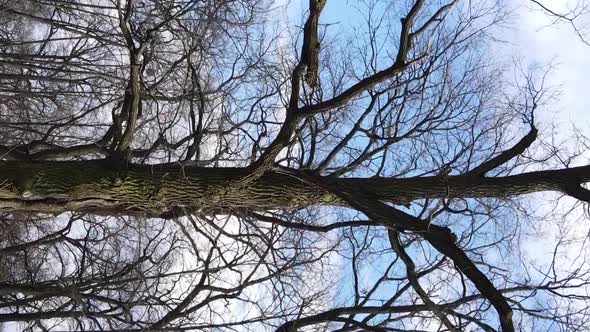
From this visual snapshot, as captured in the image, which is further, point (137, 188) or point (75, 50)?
point (75, 50)

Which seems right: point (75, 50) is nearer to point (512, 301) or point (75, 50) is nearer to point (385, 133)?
point (385, 133)

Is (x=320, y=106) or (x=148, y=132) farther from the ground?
(x=148, y=132)

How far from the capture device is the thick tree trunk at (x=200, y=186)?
4988 millimetres

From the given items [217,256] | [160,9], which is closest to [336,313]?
[217,256]

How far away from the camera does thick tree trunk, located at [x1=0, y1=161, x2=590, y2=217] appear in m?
4.99

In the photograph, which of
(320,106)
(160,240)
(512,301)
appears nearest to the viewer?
(320,106)

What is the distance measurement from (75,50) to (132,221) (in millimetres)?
3358

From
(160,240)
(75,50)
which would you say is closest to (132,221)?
(160,240)

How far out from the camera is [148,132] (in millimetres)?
9281

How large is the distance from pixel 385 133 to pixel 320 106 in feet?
14.9

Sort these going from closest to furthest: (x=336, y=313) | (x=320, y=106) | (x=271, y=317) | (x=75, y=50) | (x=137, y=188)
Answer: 1. (x=320, y=106)
2. (x=137, y=188)
3. (x=336, y=313)
4. (x=271, y=317)
5. (x=75, y=50)

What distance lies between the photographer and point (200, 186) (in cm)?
527

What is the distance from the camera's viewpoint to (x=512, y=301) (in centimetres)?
705

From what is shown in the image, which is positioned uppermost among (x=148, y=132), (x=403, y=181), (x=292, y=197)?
(x=148, y=132)
